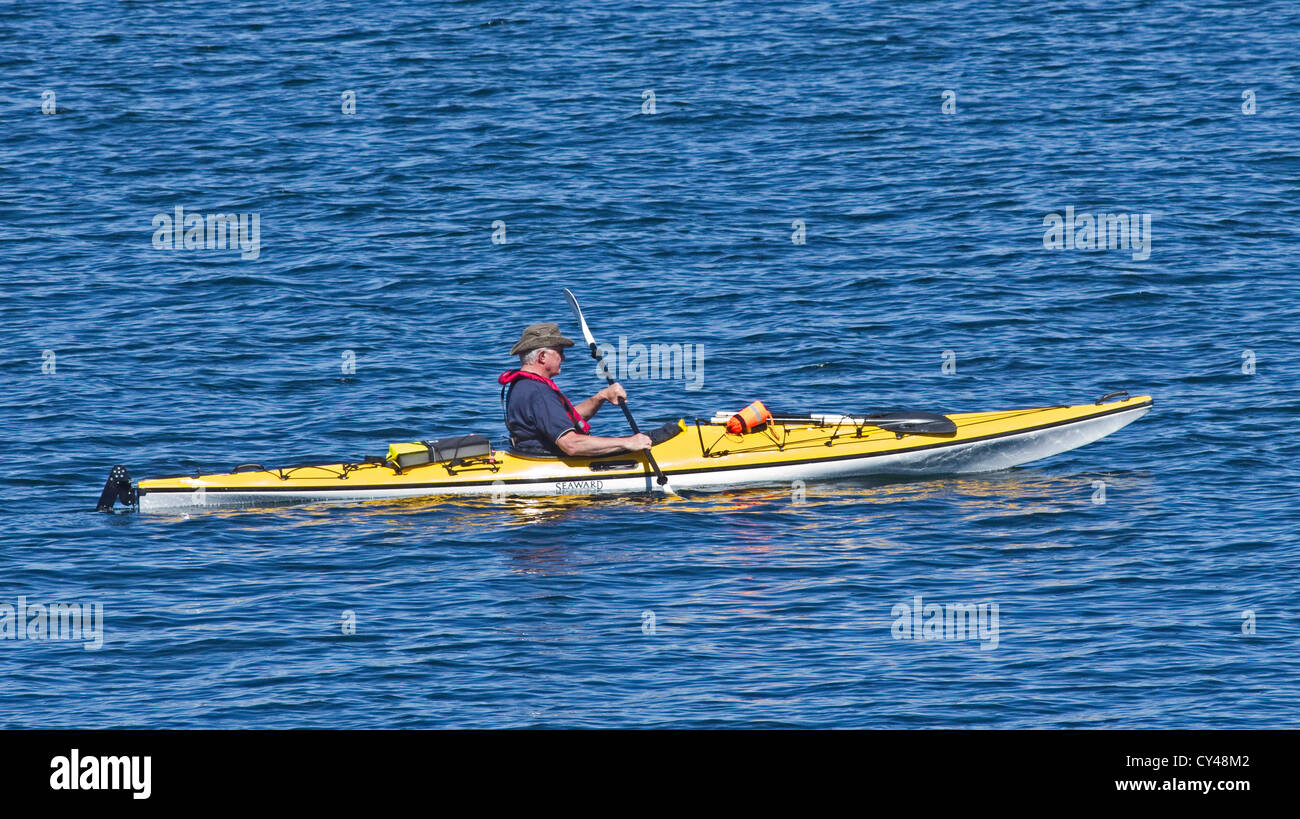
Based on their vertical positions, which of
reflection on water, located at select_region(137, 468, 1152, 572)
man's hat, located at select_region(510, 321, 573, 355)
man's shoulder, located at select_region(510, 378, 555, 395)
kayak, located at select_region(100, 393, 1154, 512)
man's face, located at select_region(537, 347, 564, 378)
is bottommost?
reflection on water, located at select_region(137, 468, 1152, 572)

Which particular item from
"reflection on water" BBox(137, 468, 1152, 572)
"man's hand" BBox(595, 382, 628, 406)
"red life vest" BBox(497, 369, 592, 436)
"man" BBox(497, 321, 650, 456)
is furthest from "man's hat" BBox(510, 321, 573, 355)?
"reflection on water" BBox(137, 468, 1152, 572)

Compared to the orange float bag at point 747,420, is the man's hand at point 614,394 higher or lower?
higher

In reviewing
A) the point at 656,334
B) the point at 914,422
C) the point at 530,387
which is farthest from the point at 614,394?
the point at 656,334

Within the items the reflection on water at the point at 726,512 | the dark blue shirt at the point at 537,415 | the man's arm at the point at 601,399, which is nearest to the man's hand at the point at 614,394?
the man's arm at the point at 601,399

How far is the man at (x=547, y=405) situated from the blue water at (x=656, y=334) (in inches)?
19.9

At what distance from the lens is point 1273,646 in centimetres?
1006

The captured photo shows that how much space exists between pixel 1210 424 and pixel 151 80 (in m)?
22.2

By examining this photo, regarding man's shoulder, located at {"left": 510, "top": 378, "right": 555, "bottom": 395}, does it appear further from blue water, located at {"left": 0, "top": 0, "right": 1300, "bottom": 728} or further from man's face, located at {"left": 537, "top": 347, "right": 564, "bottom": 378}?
blue water, located at {"left": 0, "top": 0, "right": 1300, "bottom": 728}

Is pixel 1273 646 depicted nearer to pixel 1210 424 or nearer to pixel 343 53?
pixel 1210 424

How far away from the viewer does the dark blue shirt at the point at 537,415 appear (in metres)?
13.0

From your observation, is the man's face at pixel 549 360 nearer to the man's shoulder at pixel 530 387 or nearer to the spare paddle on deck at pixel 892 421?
the man's shoulder at pixel 530 387

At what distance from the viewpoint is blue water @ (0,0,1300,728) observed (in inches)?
392

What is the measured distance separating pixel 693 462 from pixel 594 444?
0.87 meters
